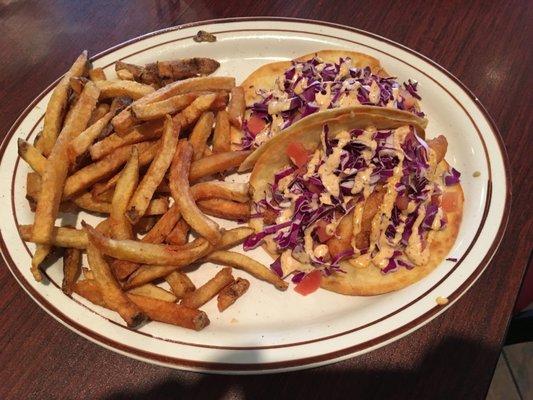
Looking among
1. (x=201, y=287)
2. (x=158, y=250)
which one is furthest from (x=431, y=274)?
(x=158, y=250)

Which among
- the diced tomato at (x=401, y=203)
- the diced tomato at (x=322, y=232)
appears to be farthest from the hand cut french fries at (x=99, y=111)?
the diced tomato at (x=401, y=203)

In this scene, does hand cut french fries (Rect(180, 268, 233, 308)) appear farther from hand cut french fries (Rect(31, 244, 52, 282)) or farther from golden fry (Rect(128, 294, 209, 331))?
hand cut french fries (Rect(31, 244, 52, 282))

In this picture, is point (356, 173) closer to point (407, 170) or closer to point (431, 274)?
point (407, 170)

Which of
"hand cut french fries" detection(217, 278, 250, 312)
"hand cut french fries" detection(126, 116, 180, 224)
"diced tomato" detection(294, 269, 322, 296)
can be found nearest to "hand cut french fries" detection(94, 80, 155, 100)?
"hand cut french fries" detection(126, 116, 180, 224)

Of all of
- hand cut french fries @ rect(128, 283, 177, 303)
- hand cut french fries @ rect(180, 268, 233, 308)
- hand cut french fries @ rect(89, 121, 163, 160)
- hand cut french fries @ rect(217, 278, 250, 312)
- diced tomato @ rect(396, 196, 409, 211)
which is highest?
hand cut french fries @ rect(89, 121, 163, 160)

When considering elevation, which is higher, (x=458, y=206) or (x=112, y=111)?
(x=112, y=111)

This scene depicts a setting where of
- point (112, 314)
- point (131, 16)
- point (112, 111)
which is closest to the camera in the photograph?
point (112, 314)

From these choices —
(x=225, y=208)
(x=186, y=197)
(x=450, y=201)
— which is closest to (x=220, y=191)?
(x=225, y=208)
